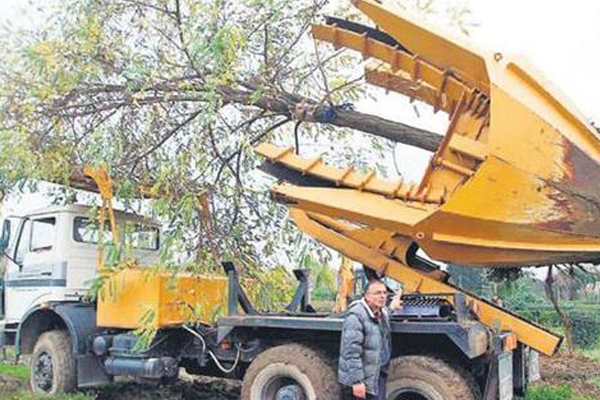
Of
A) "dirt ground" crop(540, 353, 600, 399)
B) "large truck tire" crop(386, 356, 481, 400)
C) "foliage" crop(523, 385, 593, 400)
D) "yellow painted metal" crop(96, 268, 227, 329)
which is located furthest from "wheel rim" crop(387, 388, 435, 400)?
"dirt ground" crop(540, 353, 600, 399)

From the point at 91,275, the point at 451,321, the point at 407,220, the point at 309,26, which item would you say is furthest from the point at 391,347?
the point at 91,275

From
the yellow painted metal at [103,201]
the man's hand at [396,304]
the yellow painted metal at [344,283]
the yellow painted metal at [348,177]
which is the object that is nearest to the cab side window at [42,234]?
the yellow painted metal at [103,201]

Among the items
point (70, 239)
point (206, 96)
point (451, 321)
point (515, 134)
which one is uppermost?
point (206, 96)

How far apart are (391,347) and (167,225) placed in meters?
2.56

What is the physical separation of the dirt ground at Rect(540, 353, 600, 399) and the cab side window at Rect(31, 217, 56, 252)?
22.5 ft

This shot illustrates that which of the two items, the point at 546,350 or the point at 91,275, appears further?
the point at 91,275

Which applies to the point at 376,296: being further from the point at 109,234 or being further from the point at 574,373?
the point at 574,373

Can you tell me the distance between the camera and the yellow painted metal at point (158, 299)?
319 inches

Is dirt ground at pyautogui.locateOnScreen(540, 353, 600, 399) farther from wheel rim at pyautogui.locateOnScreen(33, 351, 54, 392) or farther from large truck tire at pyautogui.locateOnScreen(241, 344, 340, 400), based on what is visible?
wheel rim at pyautogui.locateOnScreen(33, 351, 54, 392)

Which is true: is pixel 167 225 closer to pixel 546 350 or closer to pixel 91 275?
pixel 91 275

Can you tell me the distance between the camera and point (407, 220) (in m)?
6.39

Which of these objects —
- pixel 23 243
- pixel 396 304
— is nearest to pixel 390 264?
pixel 396 304

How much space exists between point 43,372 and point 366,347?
4879 mm

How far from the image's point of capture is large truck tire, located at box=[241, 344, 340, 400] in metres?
6.70
